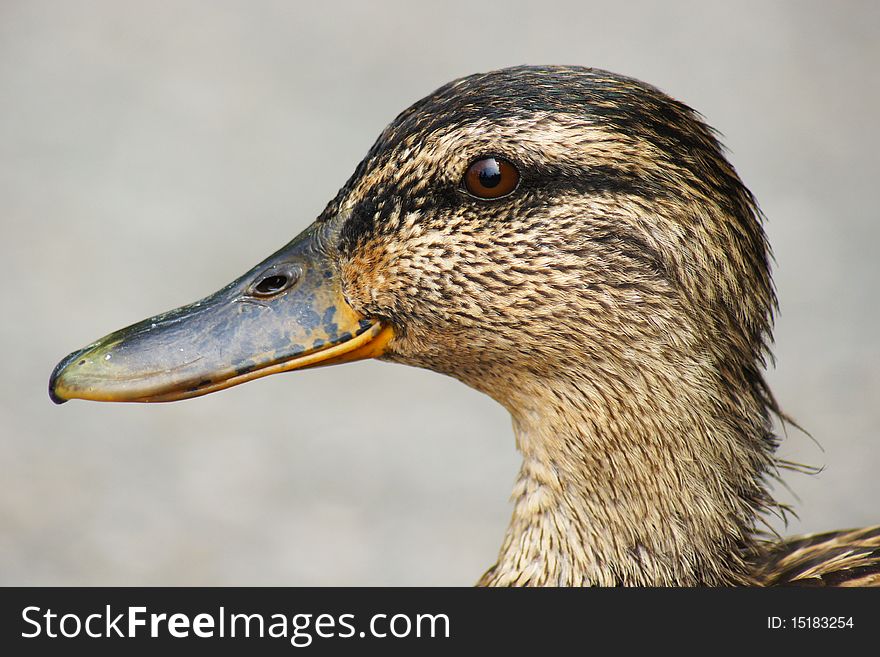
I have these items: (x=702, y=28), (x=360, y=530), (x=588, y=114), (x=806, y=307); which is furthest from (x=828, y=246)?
(x=588, y=114)

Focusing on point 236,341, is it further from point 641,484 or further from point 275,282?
point 641,484

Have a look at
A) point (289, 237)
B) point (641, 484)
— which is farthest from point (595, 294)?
point (289, 237)

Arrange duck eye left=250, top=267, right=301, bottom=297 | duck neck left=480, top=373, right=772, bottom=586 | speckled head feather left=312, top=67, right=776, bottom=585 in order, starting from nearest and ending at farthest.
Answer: speckled head feather left=312, top=67, right=776, bottom=585, duck neck left=480, top=373, right=772, bottom=586, duck eye left=250, top=267, right=301, bottom=297

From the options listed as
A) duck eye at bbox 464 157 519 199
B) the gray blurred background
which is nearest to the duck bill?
duck eye at bbox 464 157 519 199

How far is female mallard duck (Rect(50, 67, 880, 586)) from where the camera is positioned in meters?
2.37

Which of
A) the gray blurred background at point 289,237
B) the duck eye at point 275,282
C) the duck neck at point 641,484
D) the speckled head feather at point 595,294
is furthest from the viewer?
the gray blurred background at point 289,237

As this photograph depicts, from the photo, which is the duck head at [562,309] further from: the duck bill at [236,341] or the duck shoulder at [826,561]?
the duck shoulder at [826,561]

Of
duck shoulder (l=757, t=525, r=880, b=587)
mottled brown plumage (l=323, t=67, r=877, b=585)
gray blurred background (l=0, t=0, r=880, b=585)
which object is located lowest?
duck shoulder (l=757, t=525, r=880, b=587)

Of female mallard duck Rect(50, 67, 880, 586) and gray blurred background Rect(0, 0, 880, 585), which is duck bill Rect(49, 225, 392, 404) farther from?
gray blurred background Rect(0, 0, 880, 585)

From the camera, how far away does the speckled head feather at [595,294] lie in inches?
93.0

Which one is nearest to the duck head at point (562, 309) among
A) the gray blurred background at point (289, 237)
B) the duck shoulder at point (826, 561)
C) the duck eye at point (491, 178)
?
the duck eye at point (491, 178)

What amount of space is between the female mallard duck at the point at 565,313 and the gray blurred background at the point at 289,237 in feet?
9.12

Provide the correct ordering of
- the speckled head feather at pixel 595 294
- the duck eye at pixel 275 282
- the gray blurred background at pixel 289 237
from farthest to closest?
the gray blurred background at pixel 289 237 → the duck eye at pixel 275 282 → the speckled head feather at pixel 595 294

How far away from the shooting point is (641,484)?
252 centimetres
